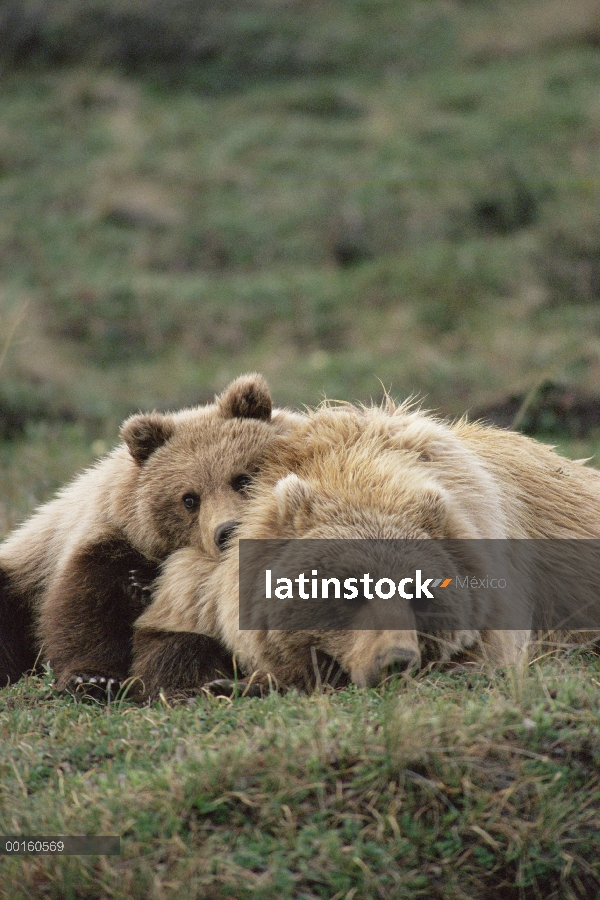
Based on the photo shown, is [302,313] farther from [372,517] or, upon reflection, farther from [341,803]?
[341,803]

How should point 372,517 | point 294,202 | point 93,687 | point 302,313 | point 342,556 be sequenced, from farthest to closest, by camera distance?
1. point 294,202
2. point 302,313
3. point 93,687
4. point 372,517
5. point 342,556

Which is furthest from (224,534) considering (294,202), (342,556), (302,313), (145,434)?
(294,202)

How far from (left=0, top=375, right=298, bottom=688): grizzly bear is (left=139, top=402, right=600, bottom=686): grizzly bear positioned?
0.14 m

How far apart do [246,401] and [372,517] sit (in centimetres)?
120

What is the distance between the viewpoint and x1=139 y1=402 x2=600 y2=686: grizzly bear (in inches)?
156

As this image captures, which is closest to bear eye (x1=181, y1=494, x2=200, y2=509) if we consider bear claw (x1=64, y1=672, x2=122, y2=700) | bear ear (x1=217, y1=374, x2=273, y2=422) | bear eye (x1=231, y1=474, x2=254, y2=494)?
bear eye (x1=231, y1=474, x2=254, y2=494)

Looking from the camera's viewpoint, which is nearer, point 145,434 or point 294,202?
point 145,434

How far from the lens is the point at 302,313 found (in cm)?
1378

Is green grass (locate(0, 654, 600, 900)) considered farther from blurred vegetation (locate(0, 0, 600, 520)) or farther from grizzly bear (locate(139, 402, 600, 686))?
blurred vegetation (locate(0, 0, 600, 520))

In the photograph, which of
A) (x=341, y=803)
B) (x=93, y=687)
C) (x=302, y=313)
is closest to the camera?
(x=341, y=803)

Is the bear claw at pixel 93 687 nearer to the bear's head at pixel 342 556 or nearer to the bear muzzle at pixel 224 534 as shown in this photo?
the bear's head at pixel 342 556

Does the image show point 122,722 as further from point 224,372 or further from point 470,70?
point 470,70

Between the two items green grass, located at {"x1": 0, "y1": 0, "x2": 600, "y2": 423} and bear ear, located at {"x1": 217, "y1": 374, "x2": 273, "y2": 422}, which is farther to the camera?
green grass, located at {"x1": 0, "y1": 0, "x2": 600, "y2": 423}

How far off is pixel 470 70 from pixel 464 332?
8642 millimetres
